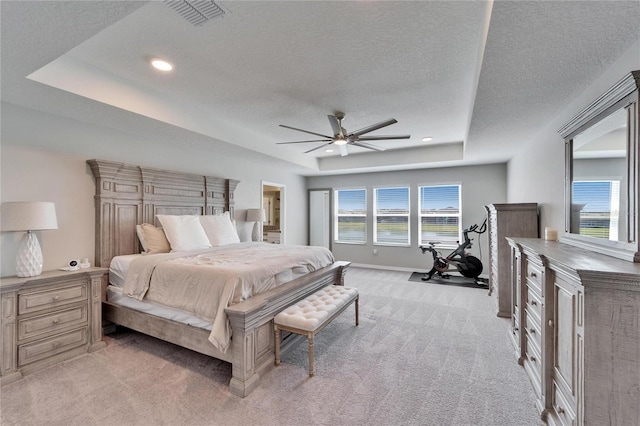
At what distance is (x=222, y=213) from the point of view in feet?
15.7

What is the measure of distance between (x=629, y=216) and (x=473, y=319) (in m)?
2.45

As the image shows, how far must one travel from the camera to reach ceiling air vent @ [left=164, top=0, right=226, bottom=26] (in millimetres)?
1658

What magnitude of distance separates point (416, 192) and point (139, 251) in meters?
5.67

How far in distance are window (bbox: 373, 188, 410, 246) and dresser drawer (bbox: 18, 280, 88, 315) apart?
5755 mm

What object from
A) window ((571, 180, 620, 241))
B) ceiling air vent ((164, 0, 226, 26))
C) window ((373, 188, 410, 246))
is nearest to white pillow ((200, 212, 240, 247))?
ceiling air vent ((164, 0, 226, 26))

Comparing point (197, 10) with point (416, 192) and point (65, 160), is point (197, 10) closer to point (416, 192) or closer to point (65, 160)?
point (65, 160)

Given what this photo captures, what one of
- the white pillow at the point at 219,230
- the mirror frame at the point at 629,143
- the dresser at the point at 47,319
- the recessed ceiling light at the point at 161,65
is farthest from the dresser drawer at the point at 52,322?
the mirror frame at the point at 629,143

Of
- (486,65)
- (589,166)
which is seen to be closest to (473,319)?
(589,166)

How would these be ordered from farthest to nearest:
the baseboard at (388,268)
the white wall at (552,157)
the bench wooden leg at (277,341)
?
the baseboard at (388,268), the bench wooden leg at (277,341), the white wall at (552,157)

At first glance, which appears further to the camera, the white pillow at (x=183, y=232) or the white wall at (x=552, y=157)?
the white pillow at (x=183, y=232)

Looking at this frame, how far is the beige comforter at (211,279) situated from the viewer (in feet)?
7.47

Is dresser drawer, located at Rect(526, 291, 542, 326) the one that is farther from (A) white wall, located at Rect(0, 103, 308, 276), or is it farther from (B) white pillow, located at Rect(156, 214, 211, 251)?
(A) white wall, located at Rect(0, 103, 308, 276)

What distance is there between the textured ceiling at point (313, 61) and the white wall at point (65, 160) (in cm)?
20

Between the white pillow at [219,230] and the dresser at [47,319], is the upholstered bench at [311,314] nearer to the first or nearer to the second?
the white pillow at [219,230]
